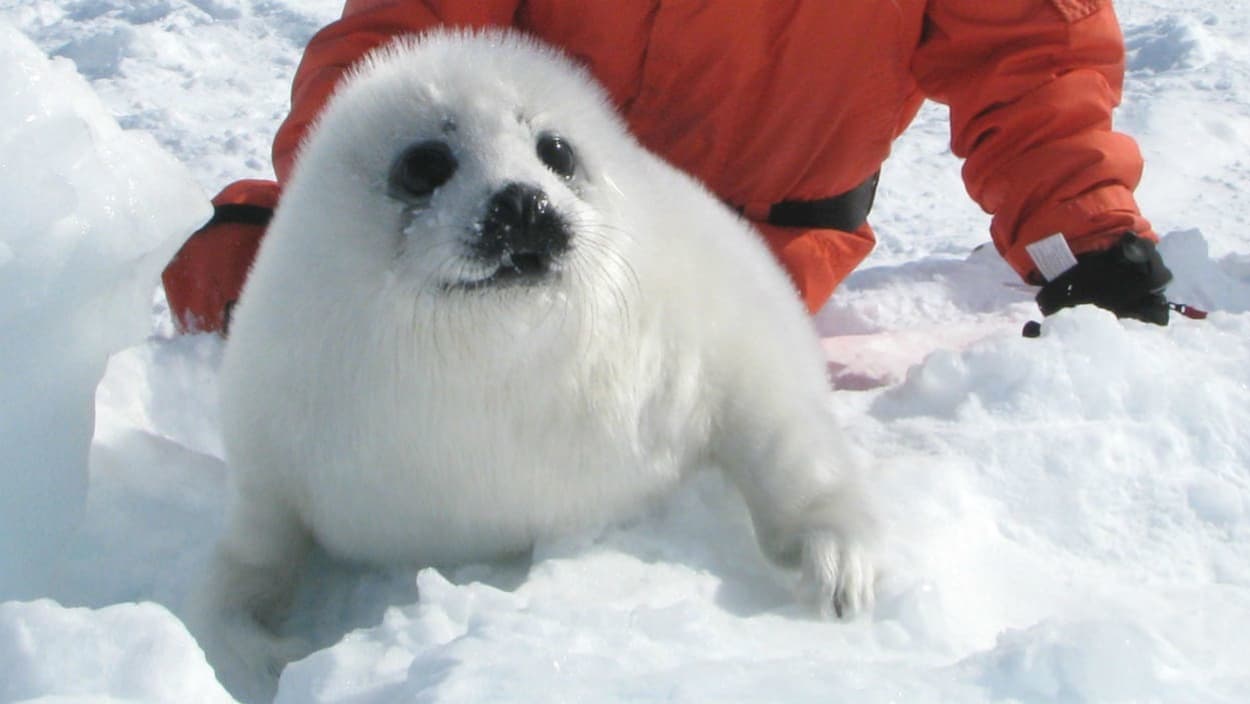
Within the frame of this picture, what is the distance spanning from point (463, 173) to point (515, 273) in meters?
0.16

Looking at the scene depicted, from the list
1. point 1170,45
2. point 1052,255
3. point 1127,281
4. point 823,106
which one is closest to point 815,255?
point 823,106

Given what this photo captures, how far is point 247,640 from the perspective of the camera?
162 centimetres

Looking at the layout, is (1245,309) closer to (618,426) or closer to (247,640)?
(618,426)

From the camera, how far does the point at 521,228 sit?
4.94 ft

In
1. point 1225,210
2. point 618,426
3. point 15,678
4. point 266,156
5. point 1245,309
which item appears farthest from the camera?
point 266,156

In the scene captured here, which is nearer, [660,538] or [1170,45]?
[660,538]

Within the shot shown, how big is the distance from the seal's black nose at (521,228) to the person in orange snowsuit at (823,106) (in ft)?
4.09

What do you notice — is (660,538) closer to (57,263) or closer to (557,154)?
(557,154)

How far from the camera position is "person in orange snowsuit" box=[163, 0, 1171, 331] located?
261 cm

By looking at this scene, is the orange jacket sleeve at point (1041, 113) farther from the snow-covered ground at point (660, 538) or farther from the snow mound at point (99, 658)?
the snow mound at point (99, 658)

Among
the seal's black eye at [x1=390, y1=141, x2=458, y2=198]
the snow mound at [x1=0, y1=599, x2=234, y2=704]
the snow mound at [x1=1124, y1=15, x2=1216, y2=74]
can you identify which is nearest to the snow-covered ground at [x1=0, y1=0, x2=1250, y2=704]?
the snow mound at [x1=0, y1=599, x2=234, y2=704]

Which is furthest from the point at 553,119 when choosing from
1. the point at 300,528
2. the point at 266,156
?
the point at 266,156

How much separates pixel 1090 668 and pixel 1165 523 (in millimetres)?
718

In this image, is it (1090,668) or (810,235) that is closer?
(1090,668)
